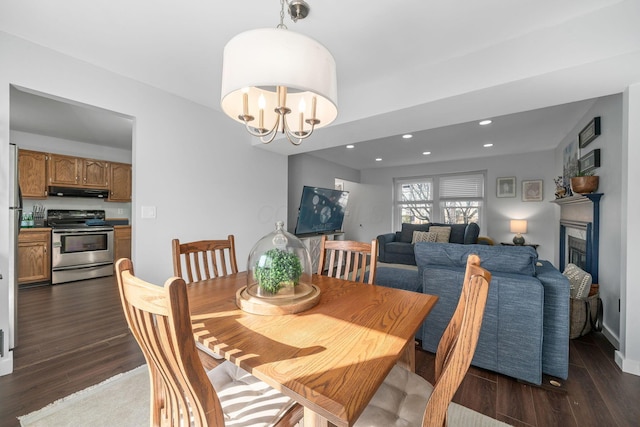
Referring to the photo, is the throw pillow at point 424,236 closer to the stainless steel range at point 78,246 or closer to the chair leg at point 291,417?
the chair leg at point 291,417

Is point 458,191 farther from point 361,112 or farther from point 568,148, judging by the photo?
point 361,112

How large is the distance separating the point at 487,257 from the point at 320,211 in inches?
143

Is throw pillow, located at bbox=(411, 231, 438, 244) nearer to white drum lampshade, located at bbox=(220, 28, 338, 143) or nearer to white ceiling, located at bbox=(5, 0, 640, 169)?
white ceiling, located at bbox=(5, 0, 640, 169)

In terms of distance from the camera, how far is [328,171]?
613 centimetres

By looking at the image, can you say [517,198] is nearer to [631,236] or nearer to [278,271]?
[631,236]

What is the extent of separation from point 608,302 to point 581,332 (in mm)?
391

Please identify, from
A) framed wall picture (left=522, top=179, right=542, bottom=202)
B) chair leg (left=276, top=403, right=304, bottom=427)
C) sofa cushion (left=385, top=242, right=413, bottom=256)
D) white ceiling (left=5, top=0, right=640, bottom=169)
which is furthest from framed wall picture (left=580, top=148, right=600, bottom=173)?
chair leg (left=276, top=403, right=304, bottom=427)

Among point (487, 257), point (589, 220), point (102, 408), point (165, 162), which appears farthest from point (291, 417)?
point (589, 220)

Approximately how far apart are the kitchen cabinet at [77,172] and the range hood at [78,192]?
0.07m

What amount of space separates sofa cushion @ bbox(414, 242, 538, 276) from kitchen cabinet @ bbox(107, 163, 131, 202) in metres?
5.48

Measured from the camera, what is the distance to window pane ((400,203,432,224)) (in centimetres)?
673

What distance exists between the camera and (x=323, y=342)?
2.99 ft

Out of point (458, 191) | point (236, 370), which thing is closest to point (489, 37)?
point (236, 370)

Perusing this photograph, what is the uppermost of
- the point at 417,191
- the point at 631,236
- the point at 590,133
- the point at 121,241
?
the point at 590,133
